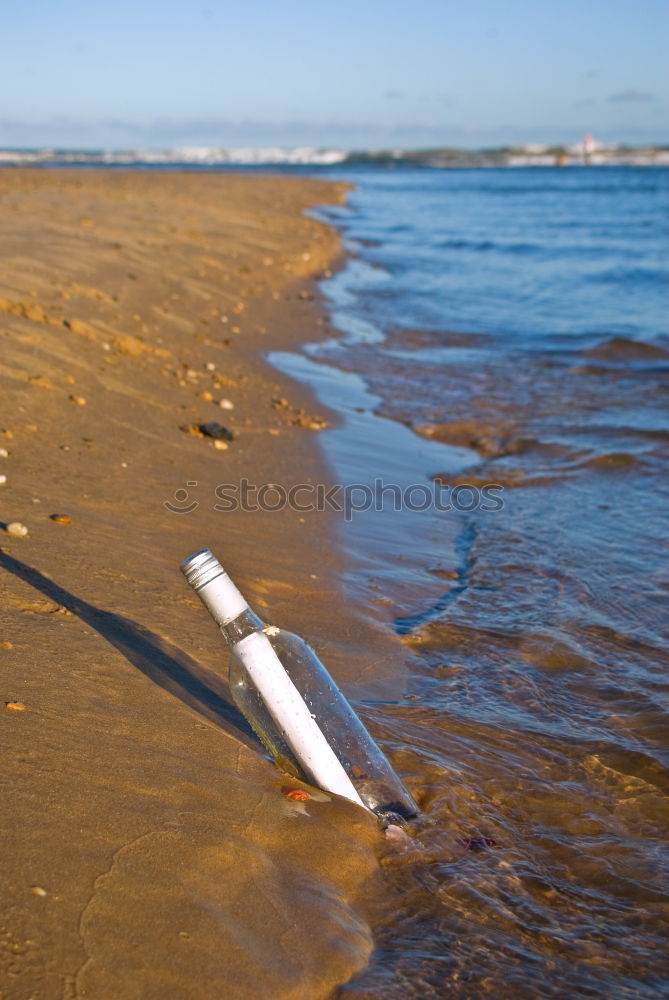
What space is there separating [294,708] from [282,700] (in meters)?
0.04

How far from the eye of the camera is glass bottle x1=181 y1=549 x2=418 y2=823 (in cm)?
208

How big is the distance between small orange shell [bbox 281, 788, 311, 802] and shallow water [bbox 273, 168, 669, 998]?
27 centimetres

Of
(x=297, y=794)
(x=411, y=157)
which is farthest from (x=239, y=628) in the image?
(x=411, y=157)

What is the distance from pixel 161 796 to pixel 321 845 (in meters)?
0.38

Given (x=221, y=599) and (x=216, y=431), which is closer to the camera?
(x=221, y=599)

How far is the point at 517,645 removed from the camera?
3768mm

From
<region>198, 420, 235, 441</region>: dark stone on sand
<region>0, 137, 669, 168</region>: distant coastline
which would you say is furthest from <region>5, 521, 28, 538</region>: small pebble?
<region>0, 137, 669, 168</region>: distant coastline

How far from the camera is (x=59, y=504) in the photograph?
3752mm

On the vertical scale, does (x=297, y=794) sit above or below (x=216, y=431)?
below

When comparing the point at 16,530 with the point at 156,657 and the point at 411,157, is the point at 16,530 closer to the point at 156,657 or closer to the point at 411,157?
the point at 156,657

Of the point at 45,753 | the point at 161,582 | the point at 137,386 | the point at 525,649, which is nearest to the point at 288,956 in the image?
the point at 45,753

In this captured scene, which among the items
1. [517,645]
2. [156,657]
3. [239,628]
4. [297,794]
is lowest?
[517,645]

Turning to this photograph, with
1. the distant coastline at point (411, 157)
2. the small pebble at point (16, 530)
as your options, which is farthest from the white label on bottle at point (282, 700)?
the distant coastline at point (411, 157)

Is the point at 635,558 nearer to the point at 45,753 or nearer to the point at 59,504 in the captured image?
the point at 59,504
